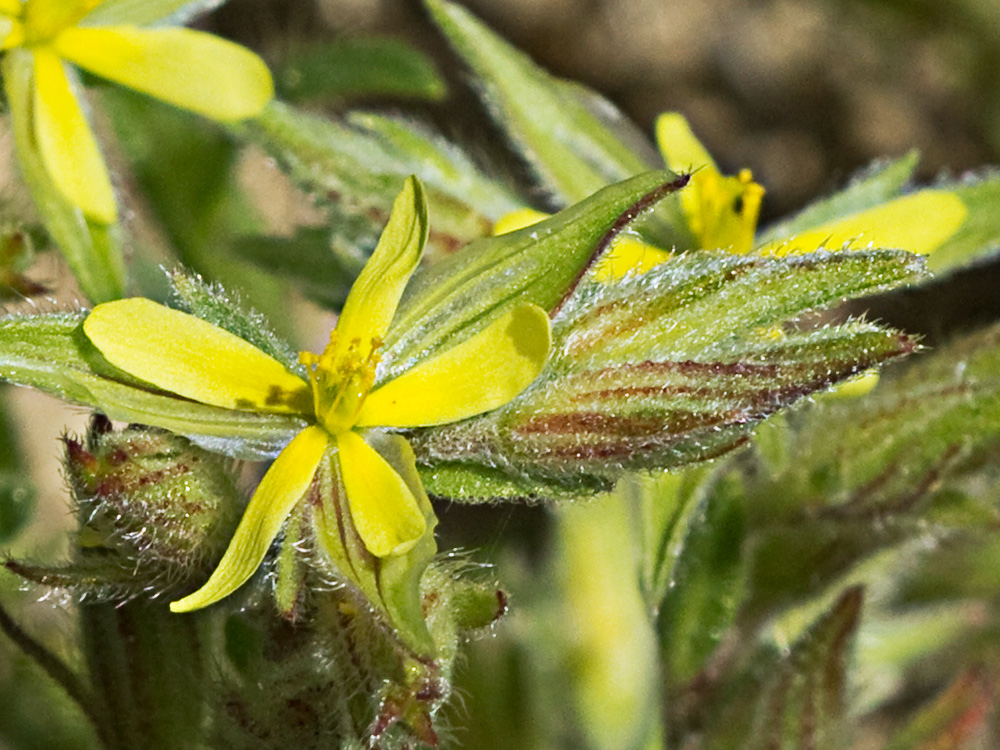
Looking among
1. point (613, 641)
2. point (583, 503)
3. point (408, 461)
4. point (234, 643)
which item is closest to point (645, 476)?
point (583, 503)

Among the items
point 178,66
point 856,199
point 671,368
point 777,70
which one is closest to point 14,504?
point 178,66

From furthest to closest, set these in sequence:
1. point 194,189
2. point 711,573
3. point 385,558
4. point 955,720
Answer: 1. point 194,189
2. point 955,720
3. point 711,573
4. point 385,558

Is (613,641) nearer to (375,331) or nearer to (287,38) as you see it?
(375,331)

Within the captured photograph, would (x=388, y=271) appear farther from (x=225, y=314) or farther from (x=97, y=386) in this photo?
(x=97, y=386)

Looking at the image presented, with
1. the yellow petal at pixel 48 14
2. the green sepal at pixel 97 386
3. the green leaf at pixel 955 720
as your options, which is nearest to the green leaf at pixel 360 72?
the yellow petal at pixel 48 14

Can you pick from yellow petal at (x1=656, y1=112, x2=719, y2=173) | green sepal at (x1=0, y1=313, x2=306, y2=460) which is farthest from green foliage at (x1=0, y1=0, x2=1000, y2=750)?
yellow petal at (x1=656, y1=112, x2=719, y2=173)

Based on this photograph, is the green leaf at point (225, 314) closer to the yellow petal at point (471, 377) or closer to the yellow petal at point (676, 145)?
the yellow petal at point (471, 377)
